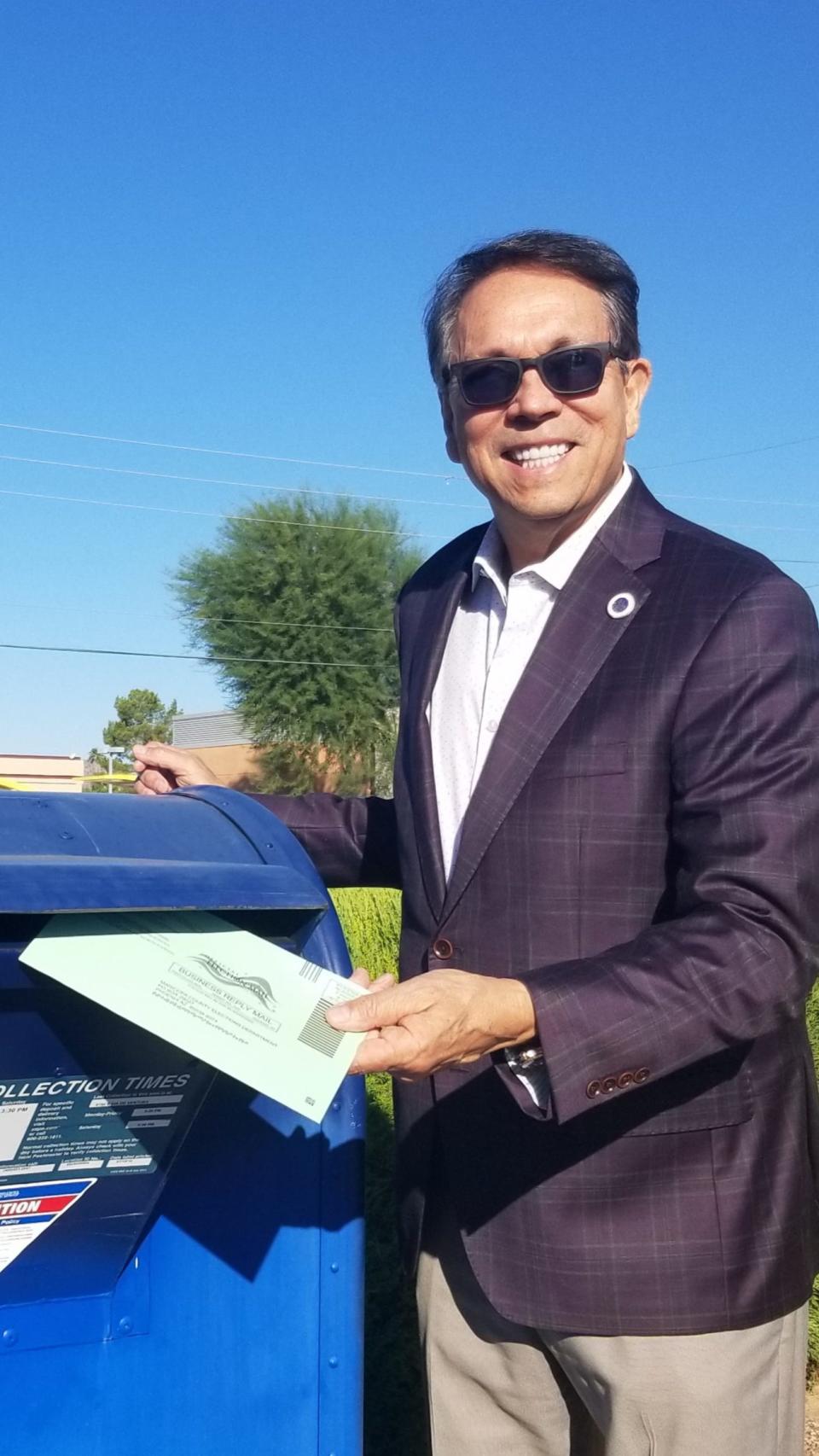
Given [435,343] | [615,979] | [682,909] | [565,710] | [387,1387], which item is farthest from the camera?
[387,1387]

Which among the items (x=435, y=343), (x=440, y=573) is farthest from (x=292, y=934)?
(x=435, y=343)

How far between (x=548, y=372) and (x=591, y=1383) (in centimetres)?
139

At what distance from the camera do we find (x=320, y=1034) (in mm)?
1532

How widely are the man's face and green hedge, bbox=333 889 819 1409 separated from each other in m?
2.40

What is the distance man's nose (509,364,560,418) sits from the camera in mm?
1981

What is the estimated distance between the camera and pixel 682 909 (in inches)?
67.7

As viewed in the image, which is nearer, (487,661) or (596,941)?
(596,941)

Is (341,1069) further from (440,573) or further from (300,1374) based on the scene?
(440,573)

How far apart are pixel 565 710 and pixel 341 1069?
0.60m

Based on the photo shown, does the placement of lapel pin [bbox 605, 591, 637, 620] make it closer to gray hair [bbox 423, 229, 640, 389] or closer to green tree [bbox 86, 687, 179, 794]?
gray hair [bbox 423, 229, 640, 389]

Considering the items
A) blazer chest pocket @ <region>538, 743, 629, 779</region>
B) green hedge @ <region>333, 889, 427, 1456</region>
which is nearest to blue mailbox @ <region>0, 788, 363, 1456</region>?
blazer chest pocket @ <region>538, 743, 629, 779</region>

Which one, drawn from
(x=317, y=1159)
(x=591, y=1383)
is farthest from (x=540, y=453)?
(x=591, y=1383)

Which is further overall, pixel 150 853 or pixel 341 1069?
pixel 150 853

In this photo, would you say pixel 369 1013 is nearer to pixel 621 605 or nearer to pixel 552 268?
pixel 621 605
